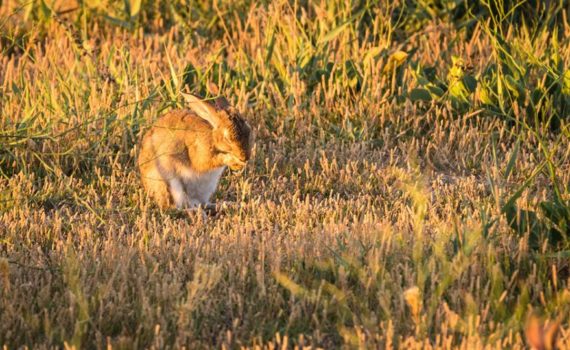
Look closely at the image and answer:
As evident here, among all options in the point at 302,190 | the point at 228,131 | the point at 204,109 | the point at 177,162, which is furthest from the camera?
the point at 302,190

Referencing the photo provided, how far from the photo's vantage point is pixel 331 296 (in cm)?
440

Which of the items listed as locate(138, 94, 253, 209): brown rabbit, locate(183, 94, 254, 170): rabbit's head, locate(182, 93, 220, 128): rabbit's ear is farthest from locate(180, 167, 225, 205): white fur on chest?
locate(182, 93, 220, 128): rabbit's ear

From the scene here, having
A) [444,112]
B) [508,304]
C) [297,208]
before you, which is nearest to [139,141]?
[297,208]

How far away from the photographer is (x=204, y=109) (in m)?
5.98

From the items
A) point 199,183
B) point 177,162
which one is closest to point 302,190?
point 199,183

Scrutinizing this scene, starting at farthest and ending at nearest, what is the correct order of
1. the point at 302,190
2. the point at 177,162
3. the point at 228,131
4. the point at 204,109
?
the point at 302,190 < the point at 177,162 < the point at 204,109 < the point at 228,131

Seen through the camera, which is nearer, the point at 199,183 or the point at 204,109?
the point at 204,109

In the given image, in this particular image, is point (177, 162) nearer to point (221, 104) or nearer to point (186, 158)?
point (186, 158)

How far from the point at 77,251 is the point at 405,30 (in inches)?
194

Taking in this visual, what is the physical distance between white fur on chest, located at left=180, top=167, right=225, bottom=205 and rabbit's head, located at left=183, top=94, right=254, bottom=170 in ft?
0.68

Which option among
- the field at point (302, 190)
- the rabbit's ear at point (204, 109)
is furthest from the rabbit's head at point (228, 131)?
the field at point (302, 190)

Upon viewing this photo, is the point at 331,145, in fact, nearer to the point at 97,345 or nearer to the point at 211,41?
the point at 211,41

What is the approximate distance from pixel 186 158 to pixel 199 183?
0.17 m

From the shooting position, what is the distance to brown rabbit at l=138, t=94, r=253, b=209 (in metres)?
6.00
